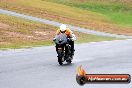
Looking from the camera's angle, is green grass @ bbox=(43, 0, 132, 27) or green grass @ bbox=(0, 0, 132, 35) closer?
green grass @ bbox=(0, 0, 132, 35)

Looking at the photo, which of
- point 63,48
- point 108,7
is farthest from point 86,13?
point 63,48

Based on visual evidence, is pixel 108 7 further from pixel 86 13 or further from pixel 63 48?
pixel 63 48

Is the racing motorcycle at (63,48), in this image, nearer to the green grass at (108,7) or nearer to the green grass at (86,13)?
the green grass at (86,13)

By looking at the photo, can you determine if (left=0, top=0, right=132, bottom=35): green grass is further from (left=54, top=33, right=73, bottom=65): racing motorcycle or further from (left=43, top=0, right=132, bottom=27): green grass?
(left=54, top=33, right=73, bottom=65): racing motorcycle

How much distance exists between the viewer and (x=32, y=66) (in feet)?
53.7

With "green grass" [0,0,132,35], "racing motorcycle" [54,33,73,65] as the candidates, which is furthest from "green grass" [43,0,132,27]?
"racing motorcycle" [54,33,73,65]

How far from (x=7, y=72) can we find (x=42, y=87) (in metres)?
3.87

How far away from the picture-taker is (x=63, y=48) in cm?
1706

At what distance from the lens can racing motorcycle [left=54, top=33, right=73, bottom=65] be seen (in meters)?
16.7

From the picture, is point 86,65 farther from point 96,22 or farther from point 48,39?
point 96,22

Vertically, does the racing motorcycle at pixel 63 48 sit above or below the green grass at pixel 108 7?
above

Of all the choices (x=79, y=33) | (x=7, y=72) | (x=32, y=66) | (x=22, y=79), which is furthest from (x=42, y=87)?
(x=79, y=33)

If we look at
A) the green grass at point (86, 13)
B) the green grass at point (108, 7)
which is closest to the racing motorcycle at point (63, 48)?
the green grass at point (86, 13)

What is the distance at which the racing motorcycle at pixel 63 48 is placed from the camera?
16688 millimetres
